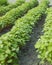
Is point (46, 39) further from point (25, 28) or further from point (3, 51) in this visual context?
point (25, 28)

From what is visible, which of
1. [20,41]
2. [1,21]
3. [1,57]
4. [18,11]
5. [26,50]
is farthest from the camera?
[18,11]

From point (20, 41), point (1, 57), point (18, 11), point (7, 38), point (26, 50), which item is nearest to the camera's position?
point (1, 57)

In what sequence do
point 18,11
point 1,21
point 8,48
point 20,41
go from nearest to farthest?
point 8,48 < point 20,41 < point 1,21 < point 18,11

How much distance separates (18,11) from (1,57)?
234 inches

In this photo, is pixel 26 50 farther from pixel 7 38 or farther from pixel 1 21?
pixel 1 21

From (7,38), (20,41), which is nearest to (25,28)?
(20,41)

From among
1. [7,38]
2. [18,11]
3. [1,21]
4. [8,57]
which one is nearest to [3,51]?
[8,57]

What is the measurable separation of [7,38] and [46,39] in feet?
2.80

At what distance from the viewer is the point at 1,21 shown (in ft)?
27.1

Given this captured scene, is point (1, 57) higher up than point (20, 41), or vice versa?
point (20, 41)

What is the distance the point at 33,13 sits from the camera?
344 inches

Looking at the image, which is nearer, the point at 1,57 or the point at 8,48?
the point at 1,57

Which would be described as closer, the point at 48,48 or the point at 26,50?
the point at 48,48

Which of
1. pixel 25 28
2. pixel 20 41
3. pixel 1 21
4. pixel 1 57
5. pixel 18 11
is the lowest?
pixel 1 57
